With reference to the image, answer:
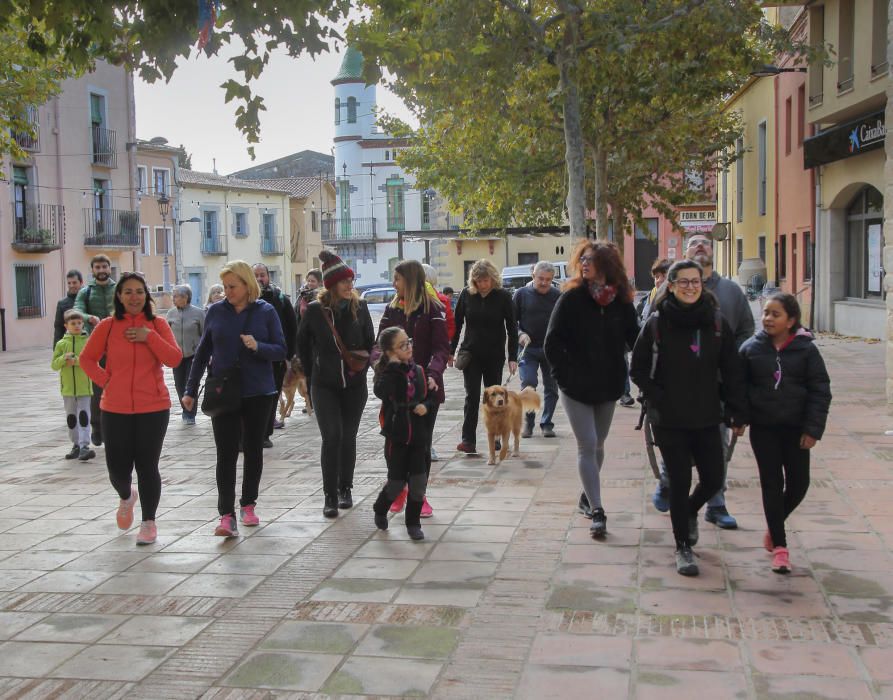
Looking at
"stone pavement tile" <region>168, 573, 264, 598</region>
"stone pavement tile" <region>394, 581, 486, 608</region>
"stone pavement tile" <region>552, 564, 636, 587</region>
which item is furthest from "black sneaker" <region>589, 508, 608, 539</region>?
"stone pavement tile" <region>168, 573, 264, 598</region>

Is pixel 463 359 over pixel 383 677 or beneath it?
over

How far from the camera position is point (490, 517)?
718 cm

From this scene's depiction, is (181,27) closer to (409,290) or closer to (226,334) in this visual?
(226,334)

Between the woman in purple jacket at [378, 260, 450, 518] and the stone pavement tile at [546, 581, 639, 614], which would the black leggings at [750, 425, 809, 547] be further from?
the woman in purple jacket at [378, 260, 450, 518]

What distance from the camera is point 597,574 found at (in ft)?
18.7

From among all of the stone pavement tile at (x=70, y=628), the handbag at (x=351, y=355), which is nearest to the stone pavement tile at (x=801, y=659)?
the stone pavement tile at (x=70, y=628)

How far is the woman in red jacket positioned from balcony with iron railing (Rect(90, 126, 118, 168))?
1289 inches

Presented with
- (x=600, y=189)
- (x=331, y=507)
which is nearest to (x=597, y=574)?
(x=331, y=507)

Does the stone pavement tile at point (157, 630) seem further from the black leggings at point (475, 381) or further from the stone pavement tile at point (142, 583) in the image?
the black leggings at point (475, 381)

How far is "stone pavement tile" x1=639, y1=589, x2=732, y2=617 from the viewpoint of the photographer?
5059 millimetres

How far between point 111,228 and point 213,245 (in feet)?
54.9

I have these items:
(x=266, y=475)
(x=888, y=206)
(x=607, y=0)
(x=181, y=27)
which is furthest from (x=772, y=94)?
(x=181, y=27)

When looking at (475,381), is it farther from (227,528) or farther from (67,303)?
(67,303)

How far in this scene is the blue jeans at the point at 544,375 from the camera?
10.6 metres
